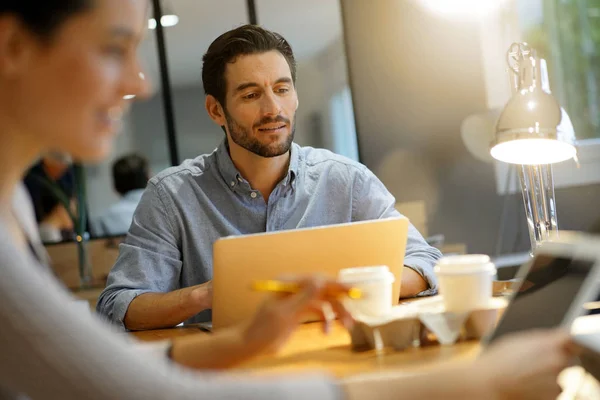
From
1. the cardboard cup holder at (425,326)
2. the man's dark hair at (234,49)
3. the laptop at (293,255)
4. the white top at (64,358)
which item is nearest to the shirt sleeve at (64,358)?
the white top at (64,358)

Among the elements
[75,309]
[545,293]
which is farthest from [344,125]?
[75,309]

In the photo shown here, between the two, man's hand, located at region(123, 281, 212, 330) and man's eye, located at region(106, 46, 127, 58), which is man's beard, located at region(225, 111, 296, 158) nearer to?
man's hand, located at region(123, 281, 212, 330)

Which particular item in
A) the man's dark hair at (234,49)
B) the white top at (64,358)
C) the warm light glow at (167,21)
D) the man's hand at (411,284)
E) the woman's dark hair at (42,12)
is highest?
the warm light glow at (167,21)

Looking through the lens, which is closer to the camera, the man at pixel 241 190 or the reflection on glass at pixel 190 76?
the man at pixel 241 190

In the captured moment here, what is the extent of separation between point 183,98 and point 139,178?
0.51 meters

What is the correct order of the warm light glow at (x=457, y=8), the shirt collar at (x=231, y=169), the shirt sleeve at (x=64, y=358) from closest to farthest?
the shirt sleeve at (x=64, y=358)
the shirt collar at (x=231, y=169)
the warm light glow at (x=457, y=8)

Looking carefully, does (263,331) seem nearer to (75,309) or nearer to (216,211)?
(75,309)

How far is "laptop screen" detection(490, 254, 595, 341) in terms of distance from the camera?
1030 mm

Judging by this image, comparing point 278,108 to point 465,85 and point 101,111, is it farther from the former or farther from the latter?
point 465,85

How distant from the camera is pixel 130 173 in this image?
14.5 ft

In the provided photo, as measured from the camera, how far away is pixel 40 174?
168 inches

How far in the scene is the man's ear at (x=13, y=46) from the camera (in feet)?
2.77

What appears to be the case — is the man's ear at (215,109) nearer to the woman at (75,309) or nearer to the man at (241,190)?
the man at (241,190)

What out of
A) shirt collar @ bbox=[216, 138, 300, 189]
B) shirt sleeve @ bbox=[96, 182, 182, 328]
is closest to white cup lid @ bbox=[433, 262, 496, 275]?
shirt sleeve @ bbox=[96, 182, 182, 328]
